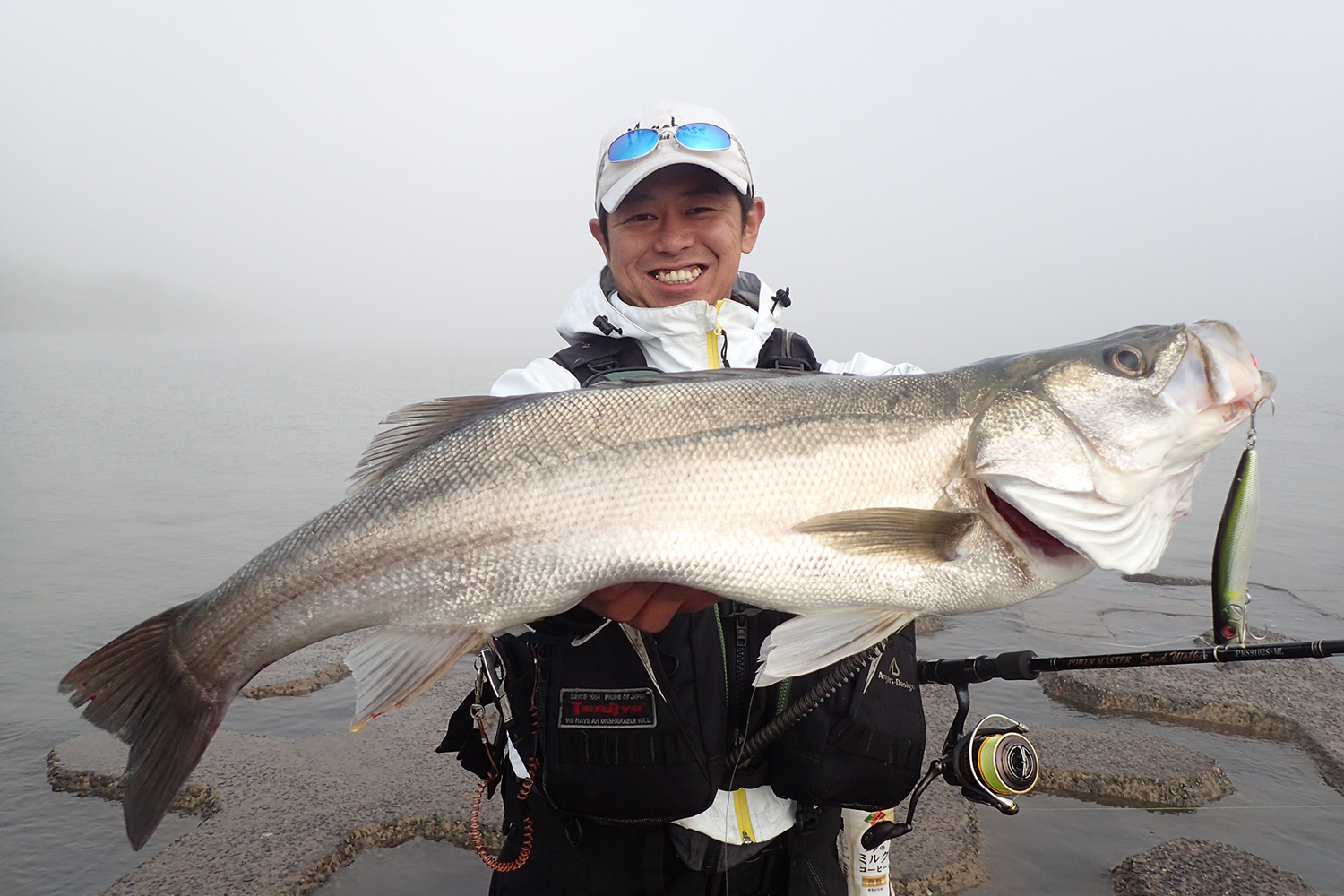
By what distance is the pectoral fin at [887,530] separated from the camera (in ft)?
6.22

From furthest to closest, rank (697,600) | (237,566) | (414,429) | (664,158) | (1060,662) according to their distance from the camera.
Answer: (237,566), (1060,662), (664,158), (414,429), (697,600)

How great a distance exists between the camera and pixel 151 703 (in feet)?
6.39

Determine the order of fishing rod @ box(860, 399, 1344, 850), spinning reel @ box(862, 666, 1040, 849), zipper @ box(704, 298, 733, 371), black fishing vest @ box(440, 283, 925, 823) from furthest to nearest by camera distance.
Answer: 1. zipper @ box(704, 298, 733, 371)
2. spinning reel @ box(862, 666, 1040, 849)
3. fishing rod @ box(860, 399, 1344, 850)
4. black fishing vest @ box(440, 283, 925, 823)

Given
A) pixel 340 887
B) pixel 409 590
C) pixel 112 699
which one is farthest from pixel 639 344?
pixel 340 887

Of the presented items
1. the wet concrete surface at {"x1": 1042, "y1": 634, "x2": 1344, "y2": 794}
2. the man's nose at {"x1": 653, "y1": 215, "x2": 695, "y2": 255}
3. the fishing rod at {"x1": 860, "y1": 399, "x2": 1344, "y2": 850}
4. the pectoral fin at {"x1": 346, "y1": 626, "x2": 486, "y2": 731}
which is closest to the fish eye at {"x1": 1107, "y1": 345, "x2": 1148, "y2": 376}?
the fishing rod at {"x1": 860, "y1": 399, "x2": 1344, "y2": 850}

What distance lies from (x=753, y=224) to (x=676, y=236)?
52 cm

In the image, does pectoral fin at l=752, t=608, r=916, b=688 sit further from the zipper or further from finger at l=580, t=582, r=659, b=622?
the zipper

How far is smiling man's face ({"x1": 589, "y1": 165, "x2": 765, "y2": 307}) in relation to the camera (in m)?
2.83

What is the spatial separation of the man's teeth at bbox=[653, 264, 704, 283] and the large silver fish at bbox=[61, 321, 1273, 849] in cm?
99

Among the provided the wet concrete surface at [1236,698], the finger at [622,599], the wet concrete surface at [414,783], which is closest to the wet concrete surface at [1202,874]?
the wet concrete surface at [414,783]

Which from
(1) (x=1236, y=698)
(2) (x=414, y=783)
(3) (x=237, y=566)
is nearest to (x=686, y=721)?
(2) (x=414, y=783)

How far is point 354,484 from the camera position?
83.2 inches

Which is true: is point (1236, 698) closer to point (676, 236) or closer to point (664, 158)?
point (676, 236)

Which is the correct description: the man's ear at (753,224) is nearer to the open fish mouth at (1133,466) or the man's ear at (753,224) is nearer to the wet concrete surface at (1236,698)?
the open fish mouth at (1133,466)
